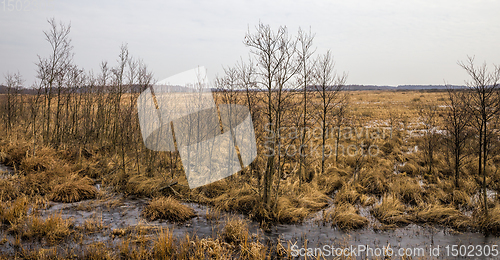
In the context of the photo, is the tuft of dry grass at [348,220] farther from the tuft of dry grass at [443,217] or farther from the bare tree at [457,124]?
the bare tree at [457,124]

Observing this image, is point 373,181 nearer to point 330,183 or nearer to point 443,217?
point 330,183

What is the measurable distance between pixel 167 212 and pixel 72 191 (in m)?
3.42

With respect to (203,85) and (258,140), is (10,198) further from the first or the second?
(258,140)

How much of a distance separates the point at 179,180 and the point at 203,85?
3.99 metres

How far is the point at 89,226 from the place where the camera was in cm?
680

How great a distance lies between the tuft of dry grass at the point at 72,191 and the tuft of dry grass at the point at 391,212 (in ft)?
29.7

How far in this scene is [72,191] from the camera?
8.91m

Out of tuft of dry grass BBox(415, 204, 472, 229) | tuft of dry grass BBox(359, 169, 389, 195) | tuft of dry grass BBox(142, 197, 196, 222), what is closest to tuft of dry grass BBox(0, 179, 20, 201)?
tuft of dry grass BBox(142, 197, 196, 222)

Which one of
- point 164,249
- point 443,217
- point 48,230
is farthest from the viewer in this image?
point 443,217

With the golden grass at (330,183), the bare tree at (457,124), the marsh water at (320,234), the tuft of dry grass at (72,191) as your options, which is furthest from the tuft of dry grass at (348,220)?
the tuft of dry grass at (72,191)

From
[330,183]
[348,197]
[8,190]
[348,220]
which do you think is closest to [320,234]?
[348,220]

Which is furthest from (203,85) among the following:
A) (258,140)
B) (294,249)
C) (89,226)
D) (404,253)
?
(404,253)

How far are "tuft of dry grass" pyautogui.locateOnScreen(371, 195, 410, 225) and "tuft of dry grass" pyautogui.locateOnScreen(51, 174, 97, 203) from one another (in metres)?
9.05

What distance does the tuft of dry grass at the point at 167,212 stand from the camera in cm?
799
